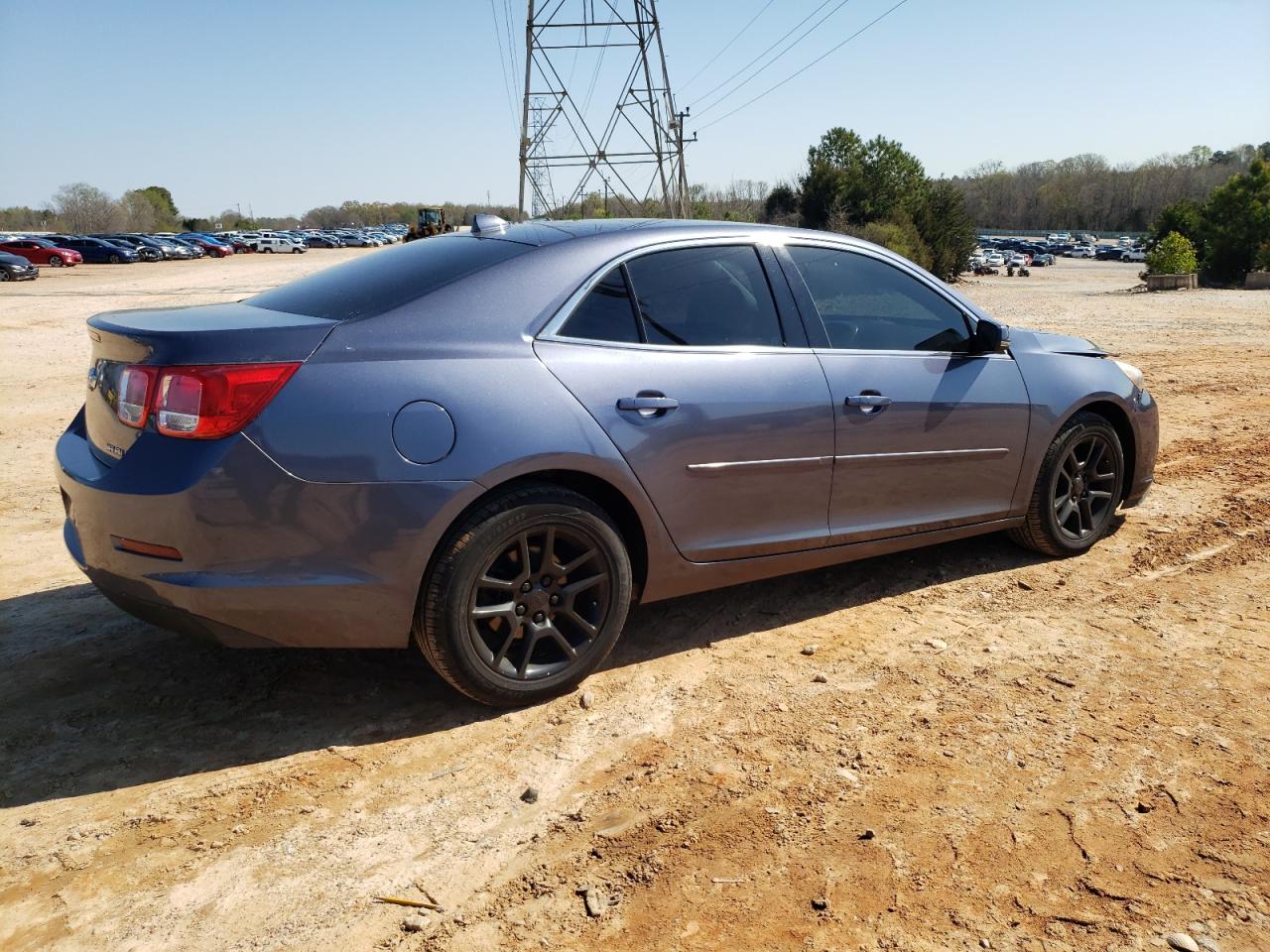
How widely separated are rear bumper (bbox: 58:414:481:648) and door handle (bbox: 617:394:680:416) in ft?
2.12

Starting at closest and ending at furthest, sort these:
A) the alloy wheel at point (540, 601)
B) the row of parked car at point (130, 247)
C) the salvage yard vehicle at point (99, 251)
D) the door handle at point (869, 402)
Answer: the alloy wheel at point (540, 601) → the door handle at point (869, 402) → the row of parked car at point (130, 247) → the salvage yard vehicle at point (99, 251)

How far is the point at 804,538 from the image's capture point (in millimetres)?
4094

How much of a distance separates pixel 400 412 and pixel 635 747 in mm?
1316

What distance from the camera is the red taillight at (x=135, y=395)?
10.1 feet

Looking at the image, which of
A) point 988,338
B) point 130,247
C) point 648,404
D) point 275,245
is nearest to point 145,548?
point 648,404

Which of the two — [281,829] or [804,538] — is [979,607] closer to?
[804,538]

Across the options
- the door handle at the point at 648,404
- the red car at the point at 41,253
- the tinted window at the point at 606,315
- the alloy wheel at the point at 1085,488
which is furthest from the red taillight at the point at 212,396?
the red car at the point at 41,253

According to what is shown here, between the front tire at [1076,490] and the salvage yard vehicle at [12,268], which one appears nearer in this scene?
the front tire at [1076,490]

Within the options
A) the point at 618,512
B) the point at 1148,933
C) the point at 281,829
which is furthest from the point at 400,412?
the point at 1148,933

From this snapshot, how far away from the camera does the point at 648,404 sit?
3547 millimetres

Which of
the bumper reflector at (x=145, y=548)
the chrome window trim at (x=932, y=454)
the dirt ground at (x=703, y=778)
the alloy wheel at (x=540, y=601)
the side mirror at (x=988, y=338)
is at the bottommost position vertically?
the dirt ground at (x=703, y=778)

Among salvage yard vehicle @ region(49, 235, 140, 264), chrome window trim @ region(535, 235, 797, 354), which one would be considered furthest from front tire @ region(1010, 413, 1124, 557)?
salvage yard vehicle @ region(49, 235, 140, 264)

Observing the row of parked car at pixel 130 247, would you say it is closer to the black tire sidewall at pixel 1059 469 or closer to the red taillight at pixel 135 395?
the red taillight at pixel 135 395

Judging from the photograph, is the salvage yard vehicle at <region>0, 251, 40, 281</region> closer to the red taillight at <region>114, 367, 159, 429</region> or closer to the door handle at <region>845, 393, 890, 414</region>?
the red taillight at <region>114, 367, 159, 429</region>
